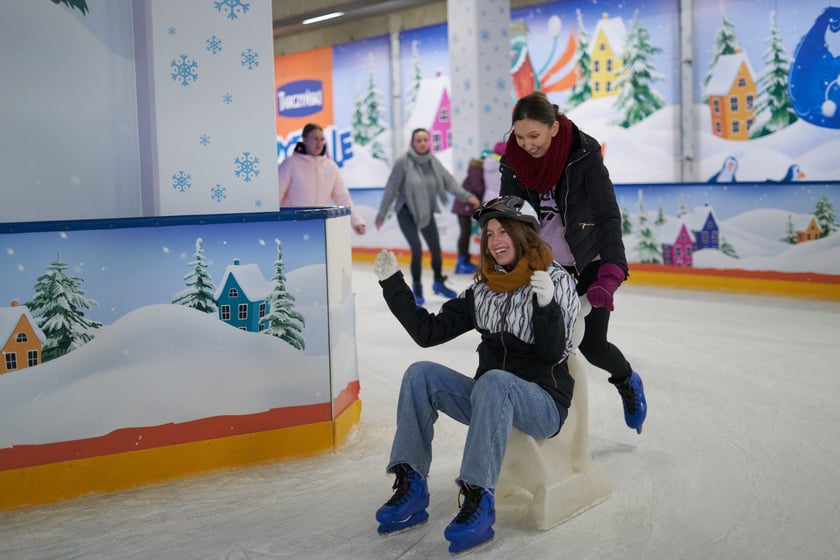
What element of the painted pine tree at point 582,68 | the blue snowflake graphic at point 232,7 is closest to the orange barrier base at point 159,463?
the blue snowflake graphic at point 232,7

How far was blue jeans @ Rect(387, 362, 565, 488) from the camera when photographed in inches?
94.3

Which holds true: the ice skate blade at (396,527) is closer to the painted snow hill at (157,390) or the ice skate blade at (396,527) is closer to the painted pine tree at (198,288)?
the painted snow hill at (157,390)

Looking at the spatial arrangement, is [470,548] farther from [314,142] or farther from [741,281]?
[741,281]

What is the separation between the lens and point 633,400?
3.32 metres

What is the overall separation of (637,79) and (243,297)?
668 cm

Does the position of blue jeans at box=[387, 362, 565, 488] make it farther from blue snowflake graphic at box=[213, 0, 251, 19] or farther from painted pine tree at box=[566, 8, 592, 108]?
painted pine tree at box=[566, 8, 592, 108]

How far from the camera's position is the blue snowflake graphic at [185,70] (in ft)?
11.0

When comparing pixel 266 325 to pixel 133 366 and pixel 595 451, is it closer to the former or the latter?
pixel 133 366

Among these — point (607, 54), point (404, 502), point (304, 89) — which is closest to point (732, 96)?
point (607, 54)

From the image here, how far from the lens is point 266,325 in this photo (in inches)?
131

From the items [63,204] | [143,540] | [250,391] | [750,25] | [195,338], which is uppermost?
[750,25]

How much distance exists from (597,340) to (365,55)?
10122mm

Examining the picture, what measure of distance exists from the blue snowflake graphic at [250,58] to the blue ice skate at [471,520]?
6.21ft

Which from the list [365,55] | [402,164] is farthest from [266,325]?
[365,55]
